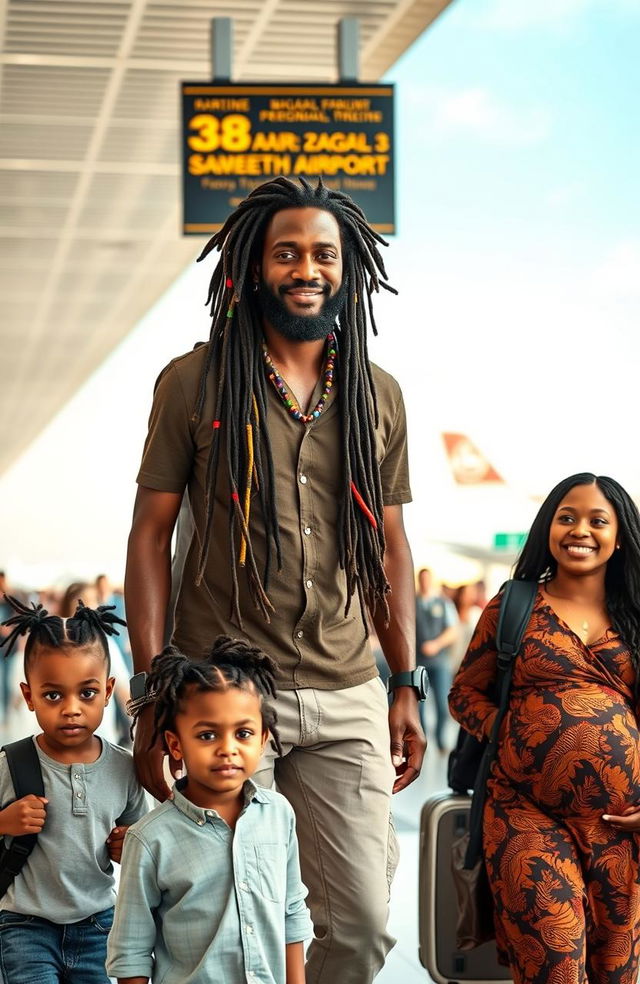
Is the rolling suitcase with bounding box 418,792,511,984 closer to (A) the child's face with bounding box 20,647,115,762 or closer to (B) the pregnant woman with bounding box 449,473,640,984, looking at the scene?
(B) the pregnant woman with bounding box 449,473,640,984

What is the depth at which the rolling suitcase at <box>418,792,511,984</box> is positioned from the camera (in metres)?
4.14

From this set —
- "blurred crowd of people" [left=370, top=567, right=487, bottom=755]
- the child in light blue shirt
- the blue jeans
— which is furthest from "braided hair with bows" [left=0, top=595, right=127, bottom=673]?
"blurred crowd of people" [left=370, top=567, right=487, bottom=755]

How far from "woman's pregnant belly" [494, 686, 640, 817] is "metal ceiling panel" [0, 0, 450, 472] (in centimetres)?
526

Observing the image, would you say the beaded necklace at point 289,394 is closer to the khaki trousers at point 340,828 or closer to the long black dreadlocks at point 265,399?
the long black dreadlocks at point 265,399

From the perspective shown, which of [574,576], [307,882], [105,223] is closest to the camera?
[307,882]

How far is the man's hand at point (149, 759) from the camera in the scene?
2.99 m

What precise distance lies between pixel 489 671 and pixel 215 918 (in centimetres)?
145

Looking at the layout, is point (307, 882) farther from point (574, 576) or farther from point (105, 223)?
point (105, 223)

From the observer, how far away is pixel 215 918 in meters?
2.65

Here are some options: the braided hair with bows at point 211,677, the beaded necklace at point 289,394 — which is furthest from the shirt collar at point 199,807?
the beaded necklace at point 289,394

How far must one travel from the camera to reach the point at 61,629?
315 cm

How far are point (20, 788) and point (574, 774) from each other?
136cm

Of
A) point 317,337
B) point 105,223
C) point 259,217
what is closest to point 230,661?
point 317,337

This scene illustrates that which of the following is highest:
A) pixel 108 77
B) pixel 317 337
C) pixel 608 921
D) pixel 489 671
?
pixel 108 77
